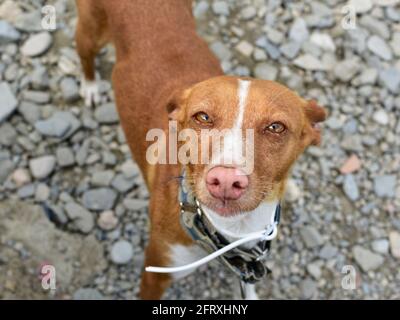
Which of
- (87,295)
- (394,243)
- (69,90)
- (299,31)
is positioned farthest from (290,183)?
(69,90)

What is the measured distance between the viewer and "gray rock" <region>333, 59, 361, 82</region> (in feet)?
17.1

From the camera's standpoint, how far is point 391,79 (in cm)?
527

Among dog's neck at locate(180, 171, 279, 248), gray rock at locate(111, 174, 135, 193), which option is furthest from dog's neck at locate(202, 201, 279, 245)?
gray rock at locate(111, 174, 135, 193)

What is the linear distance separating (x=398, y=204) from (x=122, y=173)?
2388 millimetres

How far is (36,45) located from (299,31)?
2494mm

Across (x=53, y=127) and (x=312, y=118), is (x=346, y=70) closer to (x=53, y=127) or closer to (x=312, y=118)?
(x=312, y=118)

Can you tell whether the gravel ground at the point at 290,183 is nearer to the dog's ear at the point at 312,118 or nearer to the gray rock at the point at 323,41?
the gray rock at the point at 323,41

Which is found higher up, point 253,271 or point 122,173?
point 122,173

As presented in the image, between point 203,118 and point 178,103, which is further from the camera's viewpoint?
point 178,103

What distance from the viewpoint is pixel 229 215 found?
9.22 ft

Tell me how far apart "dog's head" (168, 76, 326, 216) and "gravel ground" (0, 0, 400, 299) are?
161cm

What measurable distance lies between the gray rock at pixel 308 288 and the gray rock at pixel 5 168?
100 inches
